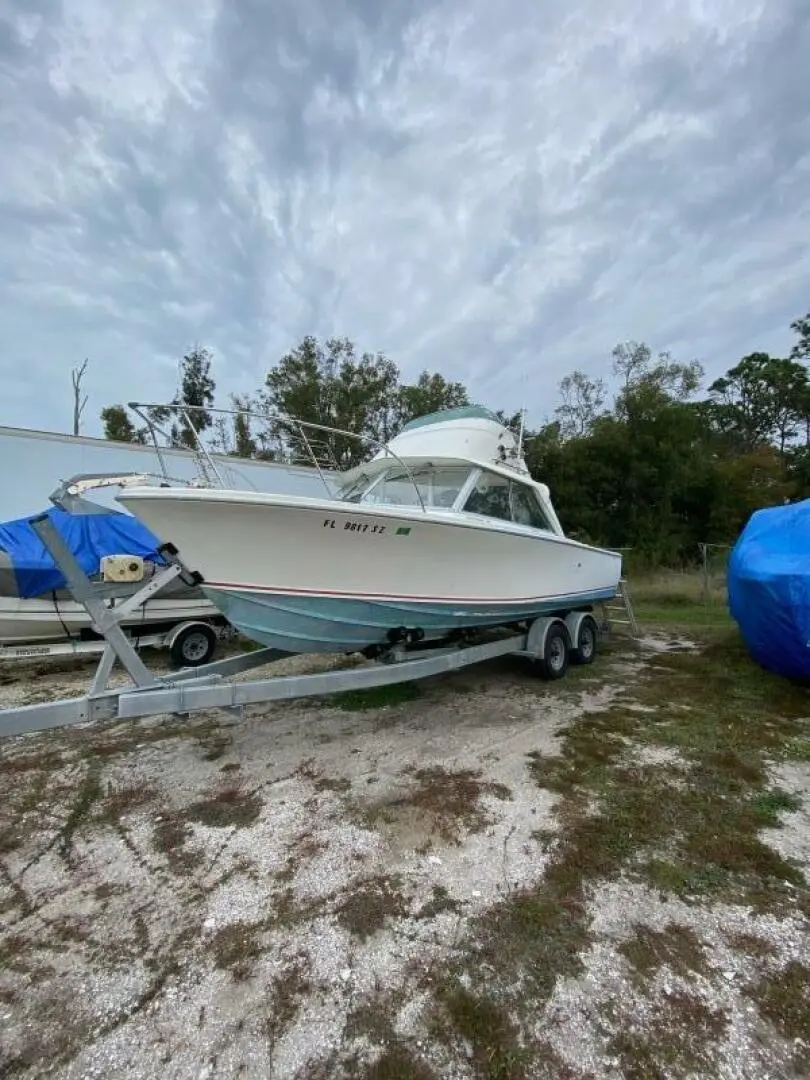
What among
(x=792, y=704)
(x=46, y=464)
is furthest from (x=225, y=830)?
(x=46, y=464)

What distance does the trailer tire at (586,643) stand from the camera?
6715 millimetres

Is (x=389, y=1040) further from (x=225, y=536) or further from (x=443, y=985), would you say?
(x=225, y=536)

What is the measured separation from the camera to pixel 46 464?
30.6ft

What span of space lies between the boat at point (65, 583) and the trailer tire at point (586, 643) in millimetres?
4693

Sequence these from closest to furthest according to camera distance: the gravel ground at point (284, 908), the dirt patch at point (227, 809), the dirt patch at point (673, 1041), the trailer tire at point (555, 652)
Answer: the dirt patch at point (673, 1041), the gravel ground at point (284, 908), the dirt patch at point (227, 809), the trailer tire at point (555, 652)

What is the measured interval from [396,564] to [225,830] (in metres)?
2.07

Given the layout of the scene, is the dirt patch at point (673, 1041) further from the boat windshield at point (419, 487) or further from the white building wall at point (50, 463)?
the white building wall at point (50, 463)

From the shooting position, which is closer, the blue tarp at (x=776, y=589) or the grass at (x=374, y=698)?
the blue tarp at (x=776, y=589)

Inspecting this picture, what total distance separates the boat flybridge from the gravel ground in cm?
64

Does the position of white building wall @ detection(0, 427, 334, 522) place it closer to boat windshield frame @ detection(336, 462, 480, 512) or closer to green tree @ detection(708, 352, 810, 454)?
boat windshield frame @ detection(336, 462, 480, 512)

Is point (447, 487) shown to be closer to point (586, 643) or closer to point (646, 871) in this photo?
point (586, 643)

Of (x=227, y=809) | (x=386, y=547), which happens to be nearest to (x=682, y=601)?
(x=386, y=547)

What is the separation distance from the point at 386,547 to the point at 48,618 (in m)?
4.49

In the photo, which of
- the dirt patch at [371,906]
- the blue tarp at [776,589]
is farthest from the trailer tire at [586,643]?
the dirt patch at [371,906]
